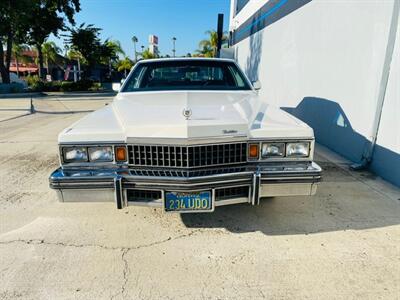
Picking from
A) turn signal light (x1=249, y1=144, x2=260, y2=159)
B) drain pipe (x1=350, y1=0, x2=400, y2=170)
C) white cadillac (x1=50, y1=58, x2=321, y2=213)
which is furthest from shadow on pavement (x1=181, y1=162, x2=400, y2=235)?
drain pipe (x1=350, y1=0, x2=400, y2=170)

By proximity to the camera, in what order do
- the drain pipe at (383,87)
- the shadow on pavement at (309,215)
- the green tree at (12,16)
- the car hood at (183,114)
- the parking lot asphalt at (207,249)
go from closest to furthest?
1. the parking lot asphalt at (207,249)
2. the car hood at (183,114)
3. the shadow on pavement at (309,215)
4. the drain pipe at (383,87)
5. the green tree at (12,16)

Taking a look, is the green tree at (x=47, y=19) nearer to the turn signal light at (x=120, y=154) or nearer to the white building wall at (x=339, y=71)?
the white building wall at (x=339, y=71)

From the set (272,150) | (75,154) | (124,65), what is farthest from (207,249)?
(124,65)

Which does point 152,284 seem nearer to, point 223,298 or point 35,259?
point 223,298

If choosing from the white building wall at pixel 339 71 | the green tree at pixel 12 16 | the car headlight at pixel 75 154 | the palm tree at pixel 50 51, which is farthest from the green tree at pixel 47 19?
the car headlight at pixel 75 154

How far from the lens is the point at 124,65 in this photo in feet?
154

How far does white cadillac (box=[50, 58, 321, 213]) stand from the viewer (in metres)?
2.54

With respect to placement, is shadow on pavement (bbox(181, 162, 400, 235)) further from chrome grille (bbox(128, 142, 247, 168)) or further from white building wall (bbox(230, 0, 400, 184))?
white building wall (bbox(230, 0, 400, 184))

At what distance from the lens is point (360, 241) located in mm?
2834

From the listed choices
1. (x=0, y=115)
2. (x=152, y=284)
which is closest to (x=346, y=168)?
(x=152, y=284)

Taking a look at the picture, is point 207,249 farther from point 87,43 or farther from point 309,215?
point 87,43

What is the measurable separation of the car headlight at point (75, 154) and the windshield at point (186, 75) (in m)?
1.63

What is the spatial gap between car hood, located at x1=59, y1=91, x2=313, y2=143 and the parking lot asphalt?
99 centimetres

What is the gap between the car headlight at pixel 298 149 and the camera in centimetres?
278
